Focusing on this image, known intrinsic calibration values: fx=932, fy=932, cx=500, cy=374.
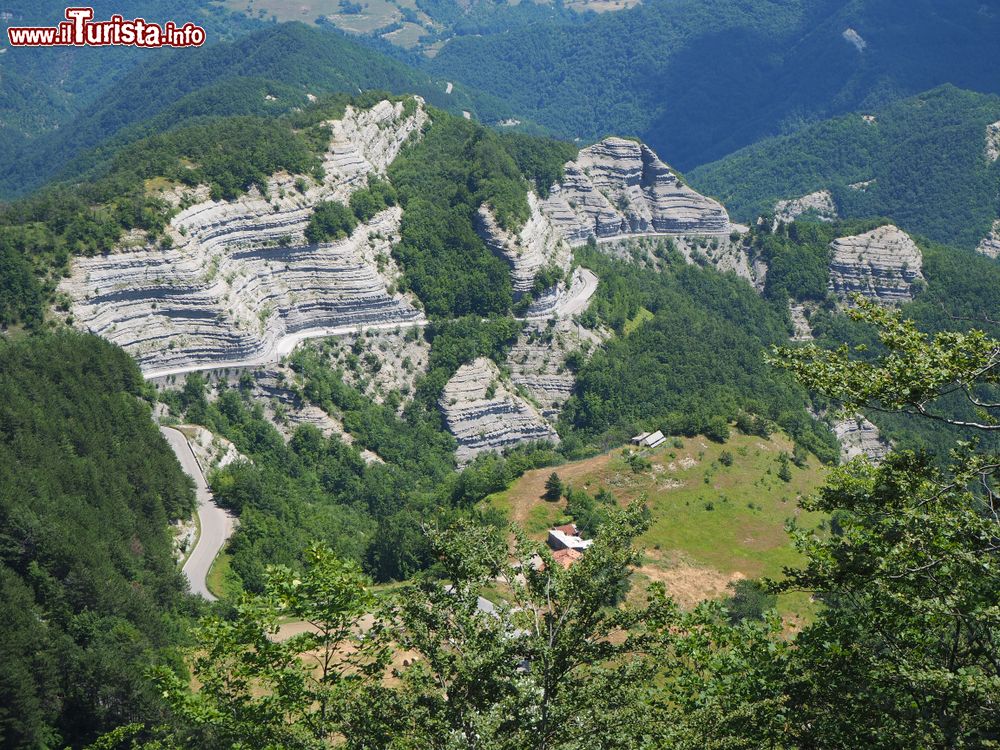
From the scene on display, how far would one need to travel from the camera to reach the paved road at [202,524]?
242ft

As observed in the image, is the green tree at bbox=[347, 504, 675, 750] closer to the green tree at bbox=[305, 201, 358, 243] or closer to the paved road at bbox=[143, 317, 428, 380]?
the paved road at bbox=[143, 317, 428, 380]

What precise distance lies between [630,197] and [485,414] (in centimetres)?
7200

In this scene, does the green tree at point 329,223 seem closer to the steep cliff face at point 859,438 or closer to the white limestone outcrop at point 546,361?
the white limestone outcrop at point 546,361

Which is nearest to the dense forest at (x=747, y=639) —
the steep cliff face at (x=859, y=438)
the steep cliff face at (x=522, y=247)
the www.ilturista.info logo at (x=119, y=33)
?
the www.ilturista.info logo at (x=119, y=33)

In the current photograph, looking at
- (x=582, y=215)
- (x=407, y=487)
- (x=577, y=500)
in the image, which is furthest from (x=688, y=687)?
(x=582, y=215)

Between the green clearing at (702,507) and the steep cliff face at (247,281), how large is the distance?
3900 cm

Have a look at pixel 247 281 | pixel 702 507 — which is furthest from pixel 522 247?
pixel 702 507

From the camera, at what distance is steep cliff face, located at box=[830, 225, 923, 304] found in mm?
156750

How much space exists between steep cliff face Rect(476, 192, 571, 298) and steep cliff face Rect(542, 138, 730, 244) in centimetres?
2447

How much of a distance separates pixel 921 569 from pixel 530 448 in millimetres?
94699

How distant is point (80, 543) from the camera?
6041cm

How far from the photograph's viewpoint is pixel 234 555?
7688cm

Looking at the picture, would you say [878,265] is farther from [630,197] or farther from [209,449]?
[209,449]

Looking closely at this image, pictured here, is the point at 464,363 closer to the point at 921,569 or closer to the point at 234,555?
the point at 234,555
